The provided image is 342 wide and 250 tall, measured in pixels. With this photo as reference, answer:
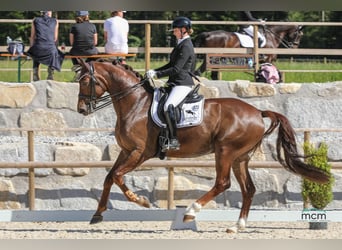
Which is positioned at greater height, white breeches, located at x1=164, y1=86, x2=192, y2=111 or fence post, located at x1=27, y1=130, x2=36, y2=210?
white breeches, located at x1=164, y1=86, x2=192, y2=111

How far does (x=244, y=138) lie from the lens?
27.8 feet

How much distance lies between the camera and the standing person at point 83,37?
11.1 m

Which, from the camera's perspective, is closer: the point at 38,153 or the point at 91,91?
the point at 91,91

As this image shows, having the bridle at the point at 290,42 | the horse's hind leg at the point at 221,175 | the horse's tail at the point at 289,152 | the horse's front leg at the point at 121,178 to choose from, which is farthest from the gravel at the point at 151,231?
the bridle at the point at 290,42

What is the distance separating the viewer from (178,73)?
330 inches

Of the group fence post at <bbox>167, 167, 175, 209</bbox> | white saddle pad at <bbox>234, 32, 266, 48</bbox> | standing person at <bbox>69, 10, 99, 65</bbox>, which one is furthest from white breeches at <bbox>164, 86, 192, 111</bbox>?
white saddle pad at <bbox>234, 32, 266, 48</bbox>

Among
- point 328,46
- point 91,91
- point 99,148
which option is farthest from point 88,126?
point 328,46

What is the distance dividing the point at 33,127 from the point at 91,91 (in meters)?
2.36

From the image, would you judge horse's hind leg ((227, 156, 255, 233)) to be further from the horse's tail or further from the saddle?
the saddle

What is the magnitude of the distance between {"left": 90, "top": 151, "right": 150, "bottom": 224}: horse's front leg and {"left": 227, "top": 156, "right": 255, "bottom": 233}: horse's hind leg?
0.93 meters

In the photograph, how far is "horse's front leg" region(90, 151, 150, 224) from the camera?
8125 millimetres

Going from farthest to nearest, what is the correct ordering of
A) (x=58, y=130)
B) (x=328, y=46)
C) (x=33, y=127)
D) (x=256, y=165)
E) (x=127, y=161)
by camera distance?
1. (x=328, y=46)
2. (x=33, y=127)
3. (x=58, y=130)
4. (x=256, y=165)
5. (x=127, y=161)

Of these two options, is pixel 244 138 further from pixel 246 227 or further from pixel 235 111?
pixel 246 227

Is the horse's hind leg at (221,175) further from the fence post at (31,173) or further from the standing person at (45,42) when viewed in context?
the standing person at (45,42)
